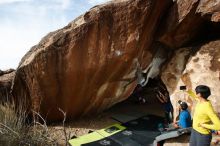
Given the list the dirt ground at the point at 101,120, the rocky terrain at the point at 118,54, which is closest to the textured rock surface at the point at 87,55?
the rocky terrain at the point at 118,54

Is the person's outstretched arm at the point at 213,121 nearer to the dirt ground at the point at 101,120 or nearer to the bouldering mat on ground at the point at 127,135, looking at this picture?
the bouldering mat on ground at the point at 127,135

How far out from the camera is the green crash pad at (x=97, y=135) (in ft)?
21.8

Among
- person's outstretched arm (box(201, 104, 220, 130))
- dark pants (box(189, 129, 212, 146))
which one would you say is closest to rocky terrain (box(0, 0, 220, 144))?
dark pants (box(189, 129, 212, 146))

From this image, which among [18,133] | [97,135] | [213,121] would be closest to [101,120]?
[97,135]

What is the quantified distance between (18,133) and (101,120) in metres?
2.47

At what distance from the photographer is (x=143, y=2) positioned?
7.29 metres

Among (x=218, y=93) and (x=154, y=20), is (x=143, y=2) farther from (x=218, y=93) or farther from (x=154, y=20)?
(x=218, y=93)

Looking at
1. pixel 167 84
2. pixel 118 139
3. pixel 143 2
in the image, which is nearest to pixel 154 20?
pixel 143 2

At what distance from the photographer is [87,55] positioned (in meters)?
7.41

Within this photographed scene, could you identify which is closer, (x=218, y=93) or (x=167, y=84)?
(x=218, y=93)

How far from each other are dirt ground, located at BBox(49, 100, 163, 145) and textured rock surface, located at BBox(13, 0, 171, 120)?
432mm

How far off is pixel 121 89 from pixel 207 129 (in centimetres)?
390

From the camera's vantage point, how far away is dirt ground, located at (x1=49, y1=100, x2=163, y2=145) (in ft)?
24.0

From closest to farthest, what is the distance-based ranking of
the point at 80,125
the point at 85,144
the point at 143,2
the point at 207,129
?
the point at 207,129 < the point at 85,144 < the point at 143,2 < the point at 80,125
